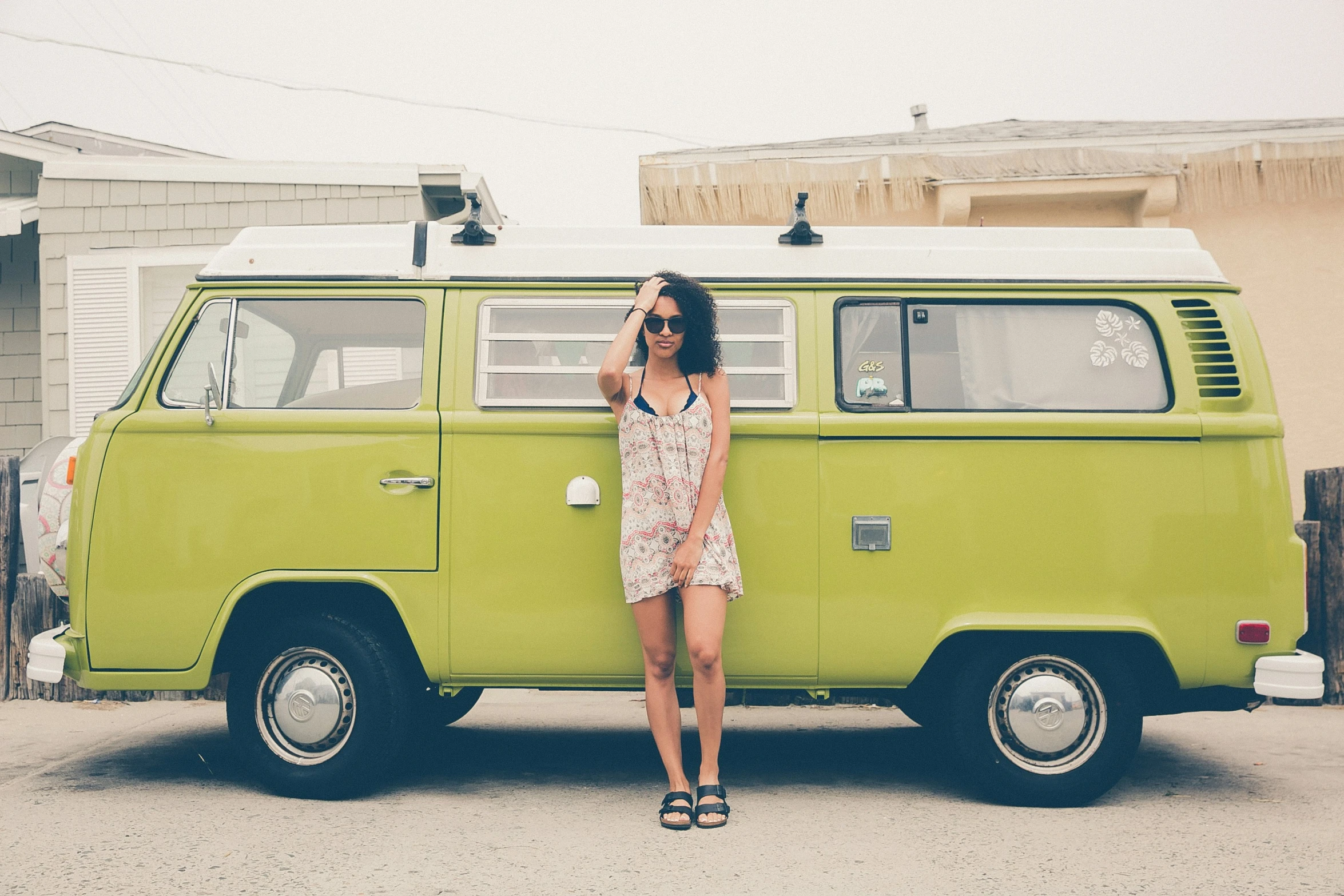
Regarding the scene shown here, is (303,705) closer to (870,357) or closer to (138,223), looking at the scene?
(870,357)

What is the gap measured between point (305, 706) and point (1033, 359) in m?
3.41

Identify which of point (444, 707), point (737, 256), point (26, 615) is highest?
point (737, 256)

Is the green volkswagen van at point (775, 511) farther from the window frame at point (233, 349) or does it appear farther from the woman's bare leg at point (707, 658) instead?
the woman's bare leg at point (707, 658)

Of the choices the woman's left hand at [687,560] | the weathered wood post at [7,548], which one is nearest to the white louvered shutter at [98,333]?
the weathered wood post at [7,548]

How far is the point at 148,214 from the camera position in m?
10.0

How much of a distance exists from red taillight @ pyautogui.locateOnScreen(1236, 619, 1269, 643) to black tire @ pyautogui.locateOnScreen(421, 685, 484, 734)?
3.43 metres

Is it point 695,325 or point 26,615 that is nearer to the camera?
point 695,325

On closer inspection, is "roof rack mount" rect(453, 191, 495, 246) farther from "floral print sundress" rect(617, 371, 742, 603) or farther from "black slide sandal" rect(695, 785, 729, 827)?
"black slide sandal" rect(695, 785, 729, 827)

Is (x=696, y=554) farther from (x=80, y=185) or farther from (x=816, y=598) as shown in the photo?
(x=80, y=185)

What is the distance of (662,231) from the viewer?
15.6 ft

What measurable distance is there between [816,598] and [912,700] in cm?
135

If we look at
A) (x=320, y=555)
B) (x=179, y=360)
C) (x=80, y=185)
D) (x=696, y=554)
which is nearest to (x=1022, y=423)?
(x=696, y=554)

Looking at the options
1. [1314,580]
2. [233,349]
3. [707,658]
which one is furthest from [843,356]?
[1314,580]

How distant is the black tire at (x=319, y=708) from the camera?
4.54 metres
